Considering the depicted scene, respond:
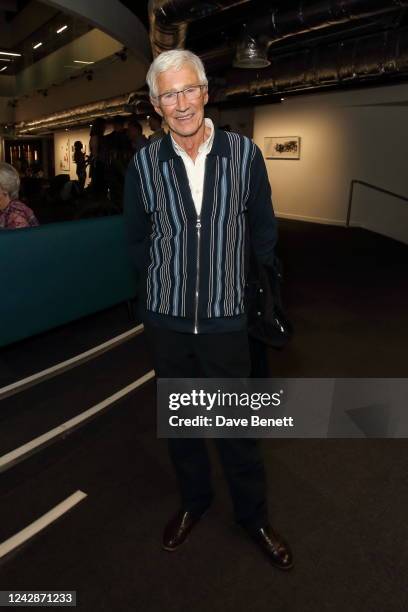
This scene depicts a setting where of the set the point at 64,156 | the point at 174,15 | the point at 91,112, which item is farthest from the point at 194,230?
the point at 64,156

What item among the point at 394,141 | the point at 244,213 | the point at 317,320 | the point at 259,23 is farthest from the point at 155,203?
the point at 394,141

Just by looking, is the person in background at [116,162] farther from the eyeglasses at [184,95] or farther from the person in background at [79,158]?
the eyeglasses at [184,95]

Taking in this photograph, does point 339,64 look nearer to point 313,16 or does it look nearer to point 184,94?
point 313,16

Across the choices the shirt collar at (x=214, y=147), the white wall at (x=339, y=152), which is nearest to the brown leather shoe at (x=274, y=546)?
the shirt collar at (x=214, y=147)

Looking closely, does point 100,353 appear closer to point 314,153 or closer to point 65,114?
point 314,153

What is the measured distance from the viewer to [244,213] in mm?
1448

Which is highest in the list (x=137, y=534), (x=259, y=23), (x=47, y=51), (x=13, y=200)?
(x=47, y=51)

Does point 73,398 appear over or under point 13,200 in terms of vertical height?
under

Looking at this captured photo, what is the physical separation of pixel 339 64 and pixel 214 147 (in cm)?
655

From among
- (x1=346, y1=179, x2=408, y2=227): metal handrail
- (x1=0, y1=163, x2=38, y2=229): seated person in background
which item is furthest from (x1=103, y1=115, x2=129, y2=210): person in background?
(x1=346, y1=179, x2=408, y2=227): metal handrail

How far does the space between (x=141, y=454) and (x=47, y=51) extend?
14300mm

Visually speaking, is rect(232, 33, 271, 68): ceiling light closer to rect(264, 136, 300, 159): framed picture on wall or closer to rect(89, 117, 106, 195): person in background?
rect(89, 117, 106, 195): person in background

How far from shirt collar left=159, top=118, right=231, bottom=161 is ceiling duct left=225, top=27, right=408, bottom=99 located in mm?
5997

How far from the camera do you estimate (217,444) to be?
158 centimetres
